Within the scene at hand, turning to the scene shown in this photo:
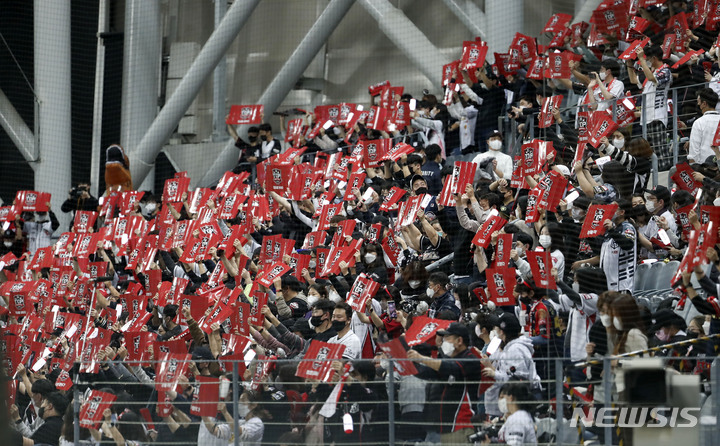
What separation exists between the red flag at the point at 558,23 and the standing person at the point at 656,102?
2.57 m

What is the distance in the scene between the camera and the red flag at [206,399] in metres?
6.30

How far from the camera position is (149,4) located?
633 inches

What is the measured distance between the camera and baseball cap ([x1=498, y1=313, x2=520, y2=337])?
616cm

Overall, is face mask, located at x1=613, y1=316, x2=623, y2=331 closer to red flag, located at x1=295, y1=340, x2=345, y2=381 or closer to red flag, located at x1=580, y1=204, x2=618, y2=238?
red flag, located at x1=295, y1=340, x2=345, y2=381

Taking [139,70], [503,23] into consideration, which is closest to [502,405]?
[503,23]

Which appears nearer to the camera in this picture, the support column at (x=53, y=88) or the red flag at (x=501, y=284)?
the red flag at (x=501, y=284)

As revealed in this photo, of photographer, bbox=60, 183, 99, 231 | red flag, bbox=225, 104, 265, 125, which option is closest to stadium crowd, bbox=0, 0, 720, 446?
red flag, bbox=225, 104, 265, 125

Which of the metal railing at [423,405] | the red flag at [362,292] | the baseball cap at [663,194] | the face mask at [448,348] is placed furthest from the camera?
the red flag at [362,292]

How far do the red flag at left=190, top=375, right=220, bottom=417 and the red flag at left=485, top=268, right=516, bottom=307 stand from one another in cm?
162

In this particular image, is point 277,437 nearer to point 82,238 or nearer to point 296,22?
point 82,238

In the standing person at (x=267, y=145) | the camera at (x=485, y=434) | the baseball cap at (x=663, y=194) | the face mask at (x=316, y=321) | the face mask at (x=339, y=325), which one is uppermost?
the standing person at (x=267, y=145)

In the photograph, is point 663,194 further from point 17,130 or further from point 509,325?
point 17,130

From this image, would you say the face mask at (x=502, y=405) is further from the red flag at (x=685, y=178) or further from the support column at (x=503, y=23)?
the support column at (x=503, y=23)

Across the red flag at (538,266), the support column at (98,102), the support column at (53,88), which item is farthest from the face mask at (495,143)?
the support column at (98,102)
